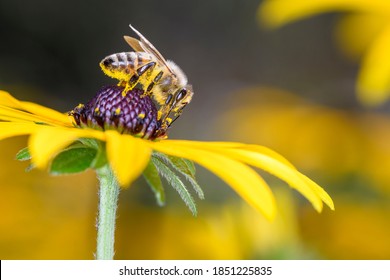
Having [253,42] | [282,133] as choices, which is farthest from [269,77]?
[282,133]

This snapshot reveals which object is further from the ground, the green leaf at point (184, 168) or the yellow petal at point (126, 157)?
the green leaf at point (184, 168)

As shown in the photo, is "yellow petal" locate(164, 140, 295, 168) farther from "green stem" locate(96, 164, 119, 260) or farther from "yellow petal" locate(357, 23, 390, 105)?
"yellow petal" locate(357, 23, 390, 105)

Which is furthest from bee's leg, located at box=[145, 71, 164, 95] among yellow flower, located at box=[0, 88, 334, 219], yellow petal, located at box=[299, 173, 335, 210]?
yellow petal, located at box=[299, 173, 335, 210]

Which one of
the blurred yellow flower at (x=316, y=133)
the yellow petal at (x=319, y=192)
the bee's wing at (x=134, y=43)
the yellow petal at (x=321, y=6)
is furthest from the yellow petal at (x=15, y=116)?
the blurred yellow flower at (x=316, y=133)

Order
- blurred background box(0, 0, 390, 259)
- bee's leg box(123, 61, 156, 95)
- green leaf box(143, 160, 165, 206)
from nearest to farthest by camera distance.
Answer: green leaf box(143, 160, 165, 206) → bee's leg box(123, 61, 156, 95) → blurred background box(0, 0, 390, 259)

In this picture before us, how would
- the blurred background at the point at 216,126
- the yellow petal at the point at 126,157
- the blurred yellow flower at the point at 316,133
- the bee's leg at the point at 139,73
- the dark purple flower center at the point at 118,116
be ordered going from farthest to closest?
the blurred yellow flower at the point at 316,133 < the blurred background at the point at 216,126 < the bee's leg at the point at 139,73 < the dark purple flower center at the point at 118,116 < the yellow petal at the point at 126,157

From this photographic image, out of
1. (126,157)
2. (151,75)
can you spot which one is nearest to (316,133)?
(151,75)

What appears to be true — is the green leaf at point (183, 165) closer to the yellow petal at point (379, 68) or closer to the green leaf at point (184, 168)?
the green leaf at point (184, 168)

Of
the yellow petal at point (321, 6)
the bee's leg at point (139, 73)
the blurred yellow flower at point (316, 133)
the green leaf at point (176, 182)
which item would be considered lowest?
the green leaf at point (176, 182)
